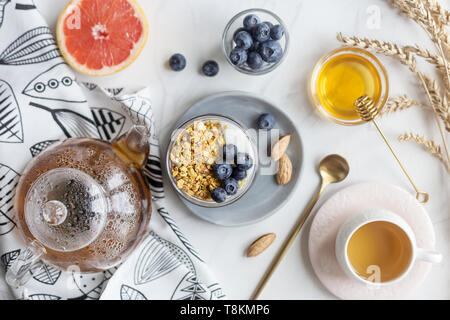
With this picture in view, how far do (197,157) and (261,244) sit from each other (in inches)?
16.0

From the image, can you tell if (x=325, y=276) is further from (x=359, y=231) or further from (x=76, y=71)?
(x=76, y=71)

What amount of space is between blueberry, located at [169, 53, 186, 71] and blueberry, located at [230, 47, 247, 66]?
0.18m

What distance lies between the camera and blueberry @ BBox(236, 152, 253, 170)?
113 cm

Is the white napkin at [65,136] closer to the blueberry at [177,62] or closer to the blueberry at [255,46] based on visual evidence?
the blueberry at [177,62]

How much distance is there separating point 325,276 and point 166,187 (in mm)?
611

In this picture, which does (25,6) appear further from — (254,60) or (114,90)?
(254,60)

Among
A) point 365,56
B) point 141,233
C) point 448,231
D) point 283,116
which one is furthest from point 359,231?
point 141,233

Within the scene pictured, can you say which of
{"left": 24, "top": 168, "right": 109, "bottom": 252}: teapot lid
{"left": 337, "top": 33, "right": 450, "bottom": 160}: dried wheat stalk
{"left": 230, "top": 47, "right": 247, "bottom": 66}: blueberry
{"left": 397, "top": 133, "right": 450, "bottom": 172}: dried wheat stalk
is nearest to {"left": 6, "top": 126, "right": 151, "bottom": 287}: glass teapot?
{"left": 24, "top": 168, "right": 109, "bottom": 252}: teapot lid

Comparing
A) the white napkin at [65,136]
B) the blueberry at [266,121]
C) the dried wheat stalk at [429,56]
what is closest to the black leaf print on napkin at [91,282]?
the white napkin at [65,136]

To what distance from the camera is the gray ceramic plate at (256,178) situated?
129 cm

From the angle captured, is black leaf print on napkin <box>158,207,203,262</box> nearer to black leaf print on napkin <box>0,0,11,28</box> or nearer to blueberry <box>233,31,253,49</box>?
blueberry <box>233,31,253,49</box>

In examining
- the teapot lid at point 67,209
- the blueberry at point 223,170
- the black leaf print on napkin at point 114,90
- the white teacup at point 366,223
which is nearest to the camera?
the teapot lid at point 67,209

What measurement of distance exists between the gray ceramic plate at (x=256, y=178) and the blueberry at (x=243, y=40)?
15cm

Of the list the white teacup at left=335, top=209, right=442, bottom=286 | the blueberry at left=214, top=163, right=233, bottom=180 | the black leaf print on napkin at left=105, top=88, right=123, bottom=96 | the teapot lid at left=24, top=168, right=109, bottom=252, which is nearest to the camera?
the teapot lid at left=24, top=168, right=109, bottom=252
